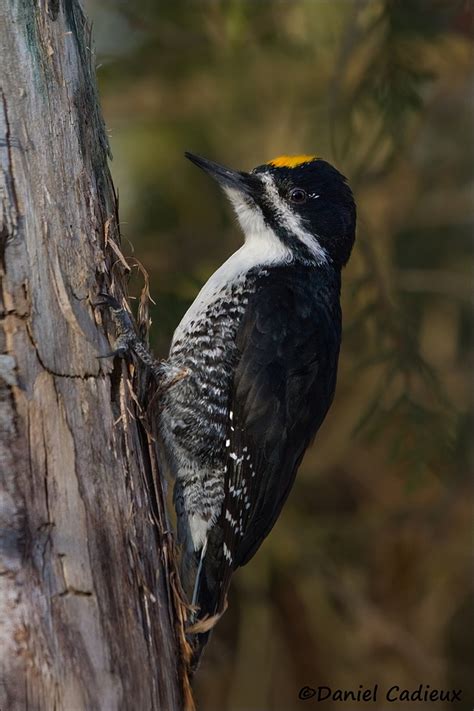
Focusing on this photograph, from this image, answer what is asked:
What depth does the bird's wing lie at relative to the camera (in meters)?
3.36

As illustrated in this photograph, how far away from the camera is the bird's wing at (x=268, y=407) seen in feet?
11.0

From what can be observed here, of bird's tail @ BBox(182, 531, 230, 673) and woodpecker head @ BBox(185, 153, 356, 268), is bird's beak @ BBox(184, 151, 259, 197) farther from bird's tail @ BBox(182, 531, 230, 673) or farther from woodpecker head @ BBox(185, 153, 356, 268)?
bird's tail @ BBox(182, 531, 230, 673)

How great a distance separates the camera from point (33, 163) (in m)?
2.61

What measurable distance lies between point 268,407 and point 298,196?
948mm

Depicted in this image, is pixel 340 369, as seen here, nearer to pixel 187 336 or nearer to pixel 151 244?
pixel 151 244

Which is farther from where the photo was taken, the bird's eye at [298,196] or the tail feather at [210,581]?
the bird's eye at [298,196]

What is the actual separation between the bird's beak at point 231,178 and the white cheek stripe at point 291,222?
5cm

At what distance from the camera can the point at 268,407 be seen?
132 inches

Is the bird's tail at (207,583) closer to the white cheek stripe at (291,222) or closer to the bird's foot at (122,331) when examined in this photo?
the bird's foot at (122,331)

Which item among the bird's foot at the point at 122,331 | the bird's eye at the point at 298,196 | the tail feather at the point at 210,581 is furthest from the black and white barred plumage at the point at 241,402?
the bird's foot at the point at 122,331

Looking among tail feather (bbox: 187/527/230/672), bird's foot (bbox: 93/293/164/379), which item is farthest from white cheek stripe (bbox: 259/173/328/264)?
tail feather (bbox: 187/527/230/672)

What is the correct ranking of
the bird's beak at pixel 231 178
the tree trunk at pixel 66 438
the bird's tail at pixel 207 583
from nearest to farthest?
the tree trunk at pixel 66 438 < the bird's tail at pixel 207 583 < the bird's beak at pixel 231 178

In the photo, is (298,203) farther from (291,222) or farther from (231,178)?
(231,178)

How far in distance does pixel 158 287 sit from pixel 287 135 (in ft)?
6.86
